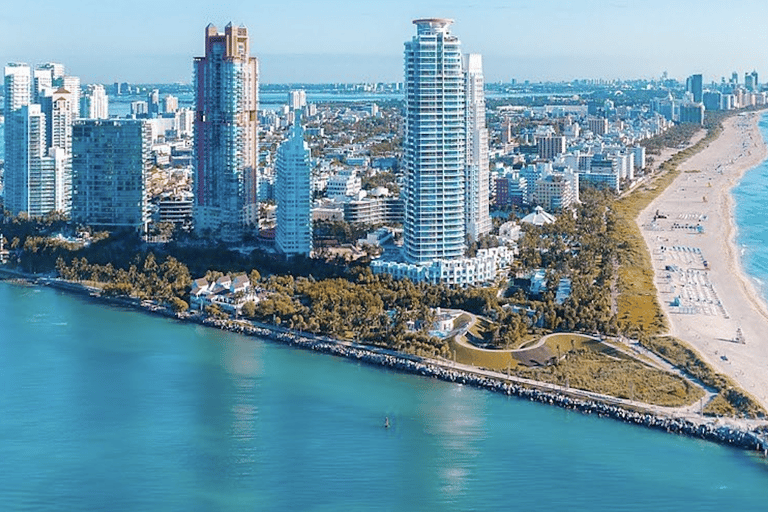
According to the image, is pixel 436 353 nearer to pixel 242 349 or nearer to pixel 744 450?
pixel 242 349

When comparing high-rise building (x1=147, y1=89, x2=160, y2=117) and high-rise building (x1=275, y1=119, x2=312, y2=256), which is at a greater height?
high-rise building (x1=147, y1=89, x2=160, y2=117)

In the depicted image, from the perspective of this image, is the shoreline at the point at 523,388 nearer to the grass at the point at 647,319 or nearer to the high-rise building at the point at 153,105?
the grass at the point at 647,319

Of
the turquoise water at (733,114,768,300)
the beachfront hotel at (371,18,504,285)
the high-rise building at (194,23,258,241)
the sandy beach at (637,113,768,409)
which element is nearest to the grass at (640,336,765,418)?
the sandy beach at (637,113,768,409)

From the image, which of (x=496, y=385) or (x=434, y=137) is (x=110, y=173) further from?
(x=496, y=385)

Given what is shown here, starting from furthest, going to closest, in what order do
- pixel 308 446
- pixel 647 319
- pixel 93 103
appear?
1. pixel 93 103
2. pixel 647 319
3. pixel 308 446

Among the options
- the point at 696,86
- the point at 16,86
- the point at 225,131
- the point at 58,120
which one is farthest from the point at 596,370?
the point at 696,86

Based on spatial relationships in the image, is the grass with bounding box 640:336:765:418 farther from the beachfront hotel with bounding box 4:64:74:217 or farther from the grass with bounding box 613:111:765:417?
the beachfront hotel with bounding box 4:64:74:217

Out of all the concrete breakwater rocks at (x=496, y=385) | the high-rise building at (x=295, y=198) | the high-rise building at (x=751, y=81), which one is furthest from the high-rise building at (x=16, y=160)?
the high-rise building at (x=751, y=81)

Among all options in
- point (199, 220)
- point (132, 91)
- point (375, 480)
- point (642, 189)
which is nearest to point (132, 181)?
point (199, 220)

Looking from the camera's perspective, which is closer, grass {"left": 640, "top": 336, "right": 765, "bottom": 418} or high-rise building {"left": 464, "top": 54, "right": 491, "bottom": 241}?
grass {"left": 640, "top": 336, "right": 765, "bottom": 418}
